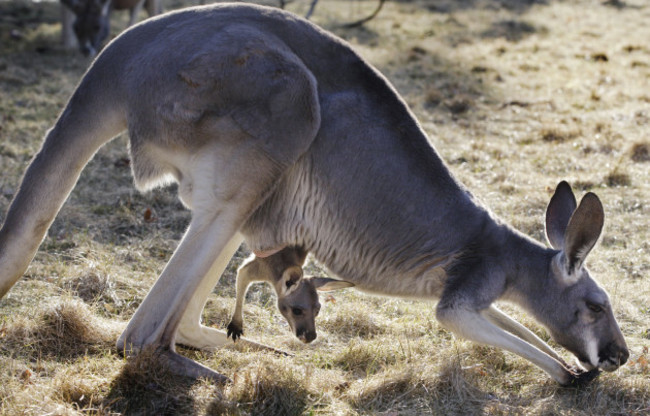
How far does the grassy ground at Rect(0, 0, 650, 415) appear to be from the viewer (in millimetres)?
3258

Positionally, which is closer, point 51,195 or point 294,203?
point 51,195

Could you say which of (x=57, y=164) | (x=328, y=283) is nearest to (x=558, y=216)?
(x=328, y=283)

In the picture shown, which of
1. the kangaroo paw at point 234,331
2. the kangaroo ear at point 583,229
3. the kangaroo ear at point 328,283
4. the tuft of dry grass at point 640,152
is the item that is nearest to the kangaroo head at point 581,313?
the kangaroo ear at point 583,229

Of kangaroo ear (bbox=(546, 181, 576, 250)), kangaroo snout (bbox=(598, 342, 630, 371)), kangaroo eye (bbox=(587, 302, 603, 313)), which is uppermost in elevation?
kangaroo ear (bbox=(546, 181, 576, 250))

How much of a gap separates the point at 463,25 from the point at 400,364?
36.9ft

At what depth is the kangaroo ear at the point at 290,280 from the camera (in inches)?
153

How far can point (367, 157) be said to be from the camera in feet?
11.8

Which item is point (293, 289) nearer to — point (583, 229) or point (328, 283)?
point (328, 283)

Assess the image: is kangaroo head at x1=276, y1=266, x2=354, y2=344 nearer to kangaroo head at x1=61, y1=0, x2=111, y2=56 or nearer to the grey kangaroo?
kangaroo head at x1=61, y1=0, x2=111, y2=56

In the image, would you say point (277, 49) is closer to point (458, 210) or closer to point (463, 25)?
point (458, 210)

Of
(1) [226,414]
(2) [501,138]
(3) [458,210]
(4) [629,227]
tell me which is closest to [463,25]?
(2) [501,138]

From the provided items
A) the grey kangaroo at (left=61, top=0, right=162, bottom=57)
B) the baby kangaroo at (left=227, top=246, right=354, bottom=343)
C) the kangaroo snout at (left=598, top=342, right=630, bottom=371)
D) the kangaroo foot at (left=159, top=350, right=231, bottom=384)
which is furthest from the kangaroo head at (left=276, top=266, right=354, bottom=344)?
the grey kangaroo at (left=61, top=0, right=162, bottom=57)

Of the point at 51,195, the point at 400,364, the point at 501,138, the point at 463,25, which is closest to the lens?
the point at 51,195

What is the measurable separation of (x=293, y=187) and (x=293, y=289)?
58 centimetres
